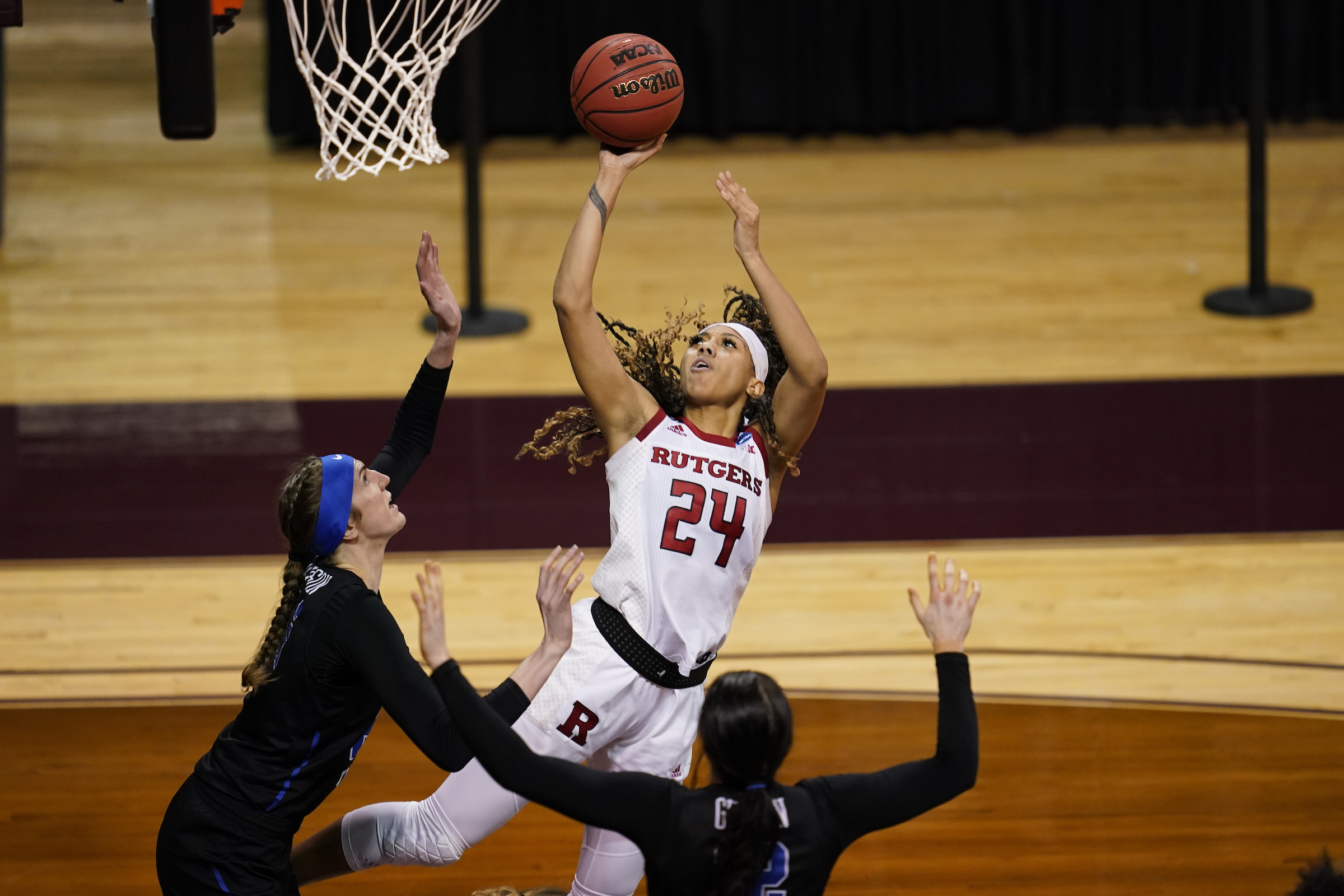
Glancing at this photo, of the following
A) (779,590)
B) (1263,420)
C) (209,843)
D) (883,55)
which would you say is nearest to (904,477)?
(779,590)

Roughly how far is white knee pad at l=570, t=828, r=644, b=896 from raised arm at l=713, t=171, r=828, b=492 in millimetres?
1022

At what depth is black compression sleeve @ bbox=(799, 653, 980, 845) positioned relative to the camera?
259 cm

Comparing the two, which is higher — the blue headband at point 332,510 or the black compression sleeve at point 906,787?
the blue headband at point 332,510

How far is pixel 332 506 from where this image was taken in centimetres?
314

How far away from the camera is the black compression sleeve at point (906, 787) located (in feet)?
8.50

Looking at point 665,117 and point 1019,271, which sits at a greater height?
point 665,117

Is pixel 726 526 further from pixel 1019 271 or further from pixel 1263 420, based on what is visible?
pixel 1019 271

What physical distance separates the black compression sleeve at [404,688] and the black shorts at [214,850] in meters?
0.40

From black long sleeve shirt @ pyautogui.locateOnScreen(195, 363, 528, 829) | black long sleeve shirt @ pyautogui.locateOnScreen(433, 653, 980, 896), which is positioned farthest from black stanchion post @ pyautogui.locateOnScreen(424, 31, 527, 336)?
black long sleeve shirt @ pyautogui.locateOnScreen(433, 653, 980, 896)

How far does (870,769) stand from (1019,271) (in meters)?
5.73

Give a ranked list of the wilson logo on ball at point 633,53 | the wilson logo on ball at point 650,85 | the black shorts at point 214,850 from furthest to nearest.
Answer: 1. the wilson logo on ball at point 633,53
2. the wilson logo on ball at point 650,85
3. the black shorts at point 214,850

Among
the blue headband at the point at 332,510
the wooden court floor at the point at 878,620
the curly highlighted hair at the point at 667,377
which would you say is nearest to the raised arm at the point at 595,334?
the curly highlighted hair at the point at 667,377

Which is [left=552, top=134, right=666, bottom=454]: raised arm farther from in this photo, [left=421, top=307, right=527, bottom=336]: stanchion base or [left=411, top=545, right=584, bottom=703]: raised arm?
[left=421, top=307, right=527, bottom=336]: stanchion base

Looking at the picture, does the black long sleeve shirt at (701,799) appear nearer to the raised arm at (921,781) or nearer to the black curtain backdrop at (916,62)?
the raised arm at (921,781)
